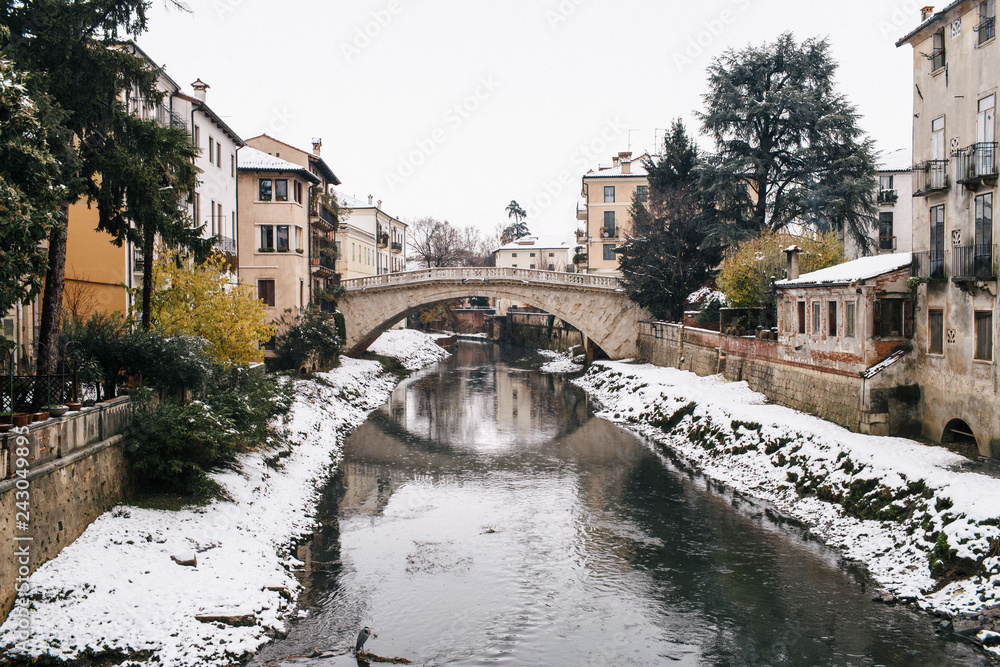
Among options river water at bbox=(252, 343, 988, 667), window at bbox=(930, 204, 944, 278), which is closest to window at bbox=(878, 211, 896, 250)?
window at bbox=(930, 204, 944, 278)

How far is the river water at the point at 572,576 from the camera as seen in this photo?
11.3m

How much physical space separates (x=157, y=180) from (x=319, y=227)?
85.8 ft

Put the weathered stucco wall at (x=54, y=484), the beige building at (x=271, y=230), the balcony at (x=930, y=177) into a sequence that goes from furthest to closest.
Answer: the beige building at (x=271, y=230)
the balcony at (x=930, y=177)
the weathered stucco wall at (x=54, y=484)

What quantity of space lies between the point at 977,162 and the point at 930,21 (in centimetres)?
442

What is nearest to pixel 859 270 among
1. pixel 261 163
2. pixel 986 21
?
pixel 986 21

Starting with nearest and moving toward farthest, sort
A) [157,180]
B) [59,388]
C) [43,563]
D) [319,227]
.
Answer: [43,563], [59,388], [157,180], [319,227]

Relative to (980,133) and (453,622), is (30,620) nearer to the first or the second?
(453,622)

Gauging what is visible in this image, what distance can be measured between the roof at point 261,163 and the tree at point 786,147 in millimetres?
20509

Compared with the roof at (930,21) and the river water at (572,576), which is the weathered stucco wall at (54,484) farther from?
the roof at (930,21)

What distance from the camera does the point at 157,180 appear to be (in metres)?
15.4

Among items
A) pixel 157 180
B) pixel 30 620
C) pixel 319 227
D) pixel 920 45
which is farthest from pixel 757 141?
pixel 30 620

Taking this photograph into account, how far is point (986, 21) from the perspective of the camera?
56.1 ft

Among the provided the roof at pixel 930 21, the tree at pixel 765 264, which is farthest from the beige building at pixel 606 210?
the roof at pixel 930 21

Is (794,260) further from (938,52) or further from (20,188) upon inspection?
(20,188)
